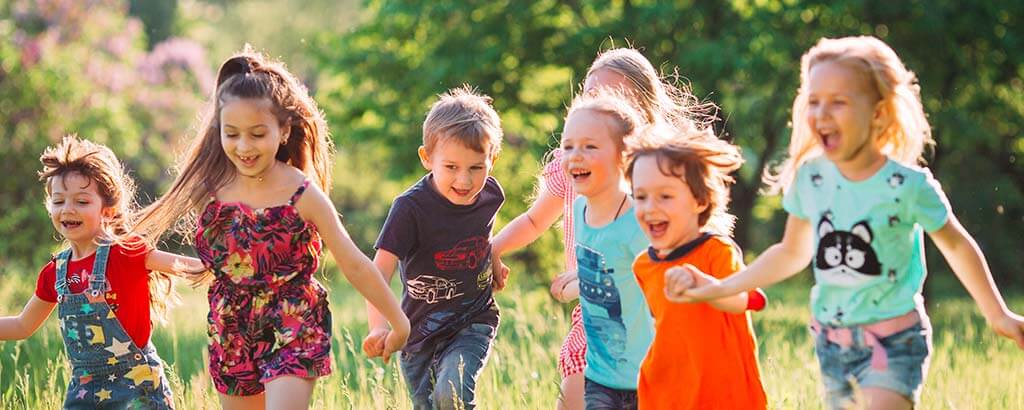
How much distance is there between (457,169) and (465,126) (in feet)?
0.67

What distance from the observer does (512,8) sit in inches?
625

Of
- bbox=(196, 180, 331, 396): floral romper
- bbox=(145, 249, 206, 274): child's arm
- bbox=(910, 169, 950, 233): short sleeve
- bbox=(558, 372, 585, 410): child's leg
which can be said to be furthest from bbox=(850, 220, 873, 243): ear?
bbox=(145, 249, 206, 274): child's arm

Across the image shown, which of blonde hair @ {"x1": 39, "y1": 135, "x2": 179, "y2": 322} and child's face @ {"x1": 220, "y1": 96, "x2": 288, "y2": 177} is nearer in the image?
child's face @ {"x1": 220, "y1": 96, "x2": 288, "y2": 177}

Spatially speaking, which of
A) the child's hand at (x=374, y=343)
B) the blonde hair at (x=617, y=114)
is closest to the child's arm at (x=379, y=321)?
the child's hand at (x=374, y=343)

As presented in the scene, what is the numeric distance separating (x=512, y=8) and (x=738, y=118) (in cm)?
309

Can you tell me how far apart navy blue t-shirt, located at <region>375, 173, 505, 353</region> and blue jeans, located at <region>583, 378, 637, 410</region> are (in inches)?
39.1

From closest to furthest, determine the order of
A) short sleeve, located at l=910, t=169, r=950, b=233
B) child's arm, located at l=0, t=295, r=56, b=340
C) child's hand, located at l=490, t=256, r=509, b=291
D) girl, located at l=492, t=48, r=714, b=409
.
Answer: short sleeve, located at l=910, t=169, r=950, b=233 → girl, located at l=492, t=48, r=714, b=409 → child's arm, located at l=0, t=295, r=56, b=340 → child's hand, located at l=490, t=256, r=509, b=291

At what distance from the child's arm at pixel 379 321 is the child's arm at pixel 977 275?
7.56 ft

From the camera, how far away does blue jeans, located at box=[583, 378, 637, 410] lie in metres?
4.95

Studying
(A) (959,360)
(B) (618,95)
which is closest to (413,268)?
(B) (618,95)

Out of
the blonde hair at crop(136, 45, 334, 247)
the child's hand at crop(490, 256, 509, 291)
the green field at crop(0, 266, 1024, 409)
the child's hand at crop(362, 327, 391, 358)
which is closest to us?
the blonde hair at crop(136, 45, 334, 247)

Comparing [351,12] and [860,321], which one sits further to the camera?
[351,12]

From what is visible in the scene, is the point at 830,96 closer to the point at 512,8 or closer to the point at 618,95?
the point at 618,95

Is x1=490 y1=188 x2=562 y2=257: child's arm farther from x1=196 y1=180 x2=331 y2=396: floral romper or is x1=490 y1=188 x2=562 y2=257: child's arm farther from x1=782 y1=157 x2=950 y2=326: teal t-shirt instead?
x1=782 y1=157 x2=950 y2=326: teal t-shirt
